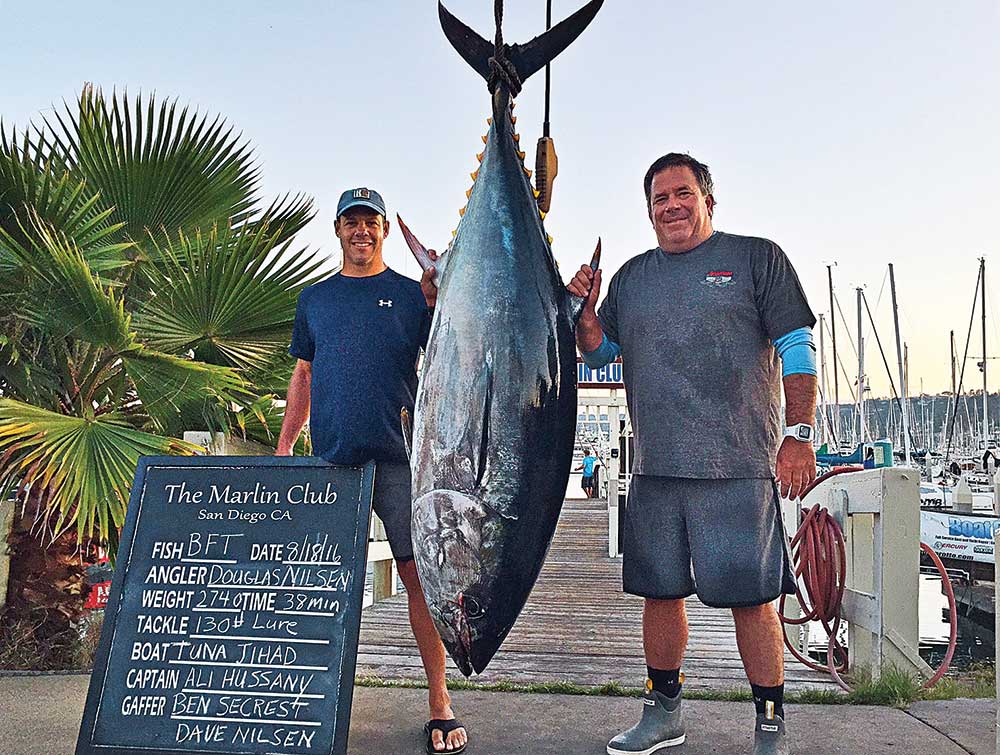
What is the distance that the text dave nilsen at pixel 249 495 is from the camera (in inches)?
100

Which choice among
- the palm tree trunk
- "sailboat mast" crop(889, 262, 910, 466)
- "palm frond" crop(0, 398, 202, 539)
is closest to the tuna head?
"palm frond" crop(0, 398, 202, 539)

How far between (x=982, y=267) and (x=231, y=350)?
110 ft

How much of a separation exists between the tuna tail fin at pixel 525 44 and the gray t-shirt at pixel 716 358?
711 mm

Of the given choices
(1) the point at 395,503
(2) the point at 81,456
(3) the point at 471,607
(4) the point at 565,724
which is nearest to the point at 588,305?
(1) the point at 395,503

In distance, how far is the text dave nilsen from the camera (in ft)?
8.36

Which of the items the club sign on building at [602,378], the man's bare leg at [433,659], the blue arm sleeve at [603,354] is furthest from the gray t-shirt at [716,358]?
the club sign on building at [602,378]

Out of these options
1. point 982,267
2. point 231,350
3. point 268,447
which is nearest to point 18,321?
point 231,350

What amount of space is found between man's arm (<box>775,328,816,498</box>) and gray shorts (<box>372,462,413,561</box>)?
3.52 feet

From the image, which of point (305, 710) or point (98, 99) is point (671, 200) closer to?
point (305, 710)

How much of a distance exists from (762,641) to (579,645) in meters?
2.41

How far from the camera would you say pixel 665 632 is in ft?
8.32

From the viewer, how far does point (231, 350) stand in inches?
156

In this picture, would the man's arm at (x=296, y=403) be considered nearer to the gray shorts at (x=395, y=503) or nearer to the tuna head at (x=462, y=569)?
the gray shorts at (x=395, y=503)

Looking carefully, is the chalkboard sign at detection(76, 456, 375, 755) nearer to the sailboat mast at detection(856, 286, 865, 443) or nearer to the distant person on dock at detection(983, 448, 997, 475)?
the distant person on dock at detection(983, 448, 997, 475)
